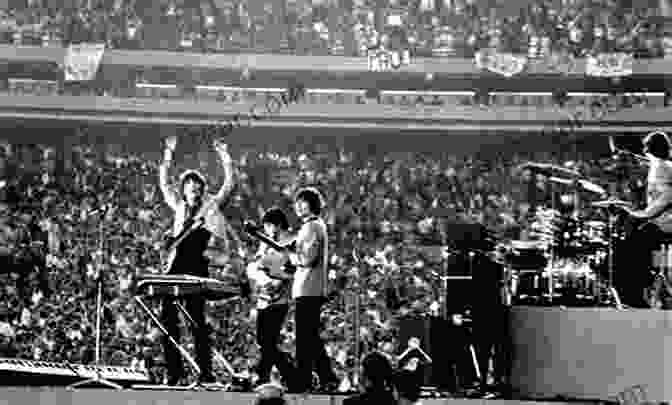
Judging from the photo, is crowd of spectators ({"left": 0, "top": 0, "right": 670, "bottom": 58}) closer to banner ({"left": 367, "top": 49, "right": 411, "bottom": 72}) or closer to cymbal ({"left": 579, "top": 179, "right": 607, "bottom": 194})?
banner ({"left": 367, "top": 49, "right": 411, "bottom": 72})

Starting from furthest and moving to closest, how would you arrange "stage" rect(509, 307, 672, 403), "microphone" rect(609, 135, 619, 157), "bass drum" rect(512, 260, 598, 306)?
"microphone" rect(609, 135, 619, 157), "bass drum" rect(512, 260, 598, 306), "stage" rect(509, 307, 672, 403)

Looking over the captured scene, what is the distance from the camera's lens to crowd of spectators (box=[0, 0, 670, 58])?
8539 millimetres

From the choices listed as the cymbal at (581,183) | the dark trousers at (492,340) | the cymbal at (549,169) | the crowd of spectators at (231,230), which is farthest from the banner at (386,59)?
the dark trousers at (492,340)

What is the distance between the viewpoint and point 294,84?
9.12 m

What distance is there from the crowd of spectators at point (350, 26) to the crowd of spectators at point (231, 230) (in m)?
1.16

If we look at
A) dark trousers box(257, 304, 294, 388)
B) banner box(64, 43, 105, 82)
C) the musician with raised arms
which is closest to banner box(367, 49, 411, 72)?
banner box(64, 43, 105, 82)

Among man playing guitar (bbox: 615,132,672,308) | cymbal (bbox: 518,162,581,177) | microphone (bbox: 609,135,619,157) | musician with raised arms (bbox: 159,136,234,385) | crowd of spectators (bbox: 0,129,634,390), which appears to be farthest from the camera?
microphone (bbox: 609,135,619,157)

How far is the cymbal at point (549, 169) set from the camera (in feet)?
26.5

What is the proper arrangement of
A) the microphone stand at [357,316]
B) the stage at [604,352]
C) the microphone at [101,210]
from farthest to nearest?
1. the microphone at [101,210]
2. the microphone stand at [357,316]
3. the stage at [604,352]

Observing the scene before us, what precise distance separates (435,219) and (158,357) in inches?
108

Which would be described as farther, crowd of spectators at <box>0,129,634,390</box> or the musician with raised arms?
crowd of spectators at <box>0,129,634,390</box>

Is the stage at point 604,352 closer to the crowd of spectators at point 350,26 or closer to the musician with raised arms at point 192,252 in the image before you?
the musician with raised arms at point 192,252

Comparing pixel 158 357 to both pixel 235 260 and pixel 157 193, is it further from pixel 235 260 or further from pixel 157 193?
pixel 157 193

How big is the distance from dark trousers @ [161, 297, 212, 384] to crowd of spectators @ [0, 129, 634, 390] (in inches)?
42.6
